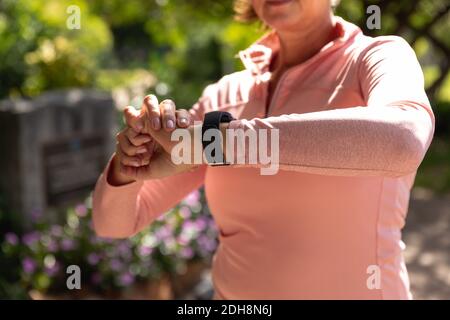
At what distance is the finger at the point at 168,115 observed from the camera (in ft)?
4.43

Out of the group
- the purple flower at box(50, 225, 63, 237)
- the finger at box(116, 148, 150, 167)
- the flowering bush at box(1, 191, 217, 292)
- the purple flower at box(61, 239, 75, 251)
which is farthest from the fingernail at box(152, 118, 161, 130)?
the purple flower at box(50, 225, 63, 237)

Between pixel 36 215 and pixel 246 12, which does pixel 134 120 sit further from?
pixel 36 215

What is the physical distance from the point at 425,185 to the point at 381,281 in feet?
27.1

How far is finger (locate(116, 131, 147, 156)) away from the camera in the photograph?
144 centimetres

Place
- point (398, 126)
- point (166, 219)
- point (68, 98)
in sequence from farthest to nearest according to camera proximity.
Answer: point (68, 98) < point (166, 219) < point (398, 126)

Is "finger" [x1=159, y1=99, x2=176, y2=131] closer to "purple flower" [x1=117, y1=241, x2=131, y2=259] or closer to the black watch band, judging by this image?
the black watch band

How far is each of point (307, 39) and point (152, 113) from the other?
21.7 inches

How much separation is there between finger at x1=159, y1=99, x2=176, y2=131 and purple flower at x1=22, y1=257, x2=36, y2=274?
11.9ft

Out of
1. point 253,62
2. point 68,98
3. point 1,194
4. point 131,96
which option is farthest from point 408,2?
point 253,62

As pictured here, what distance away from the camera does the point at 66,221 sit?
5742mm

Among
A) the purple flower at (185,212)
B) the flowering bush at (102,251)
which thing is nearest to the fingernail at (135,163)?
the flowering bush at (102,251)

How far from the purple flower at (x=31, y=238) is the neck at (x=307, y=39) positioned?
371 cm

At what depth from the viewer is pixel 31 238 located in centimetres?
511
